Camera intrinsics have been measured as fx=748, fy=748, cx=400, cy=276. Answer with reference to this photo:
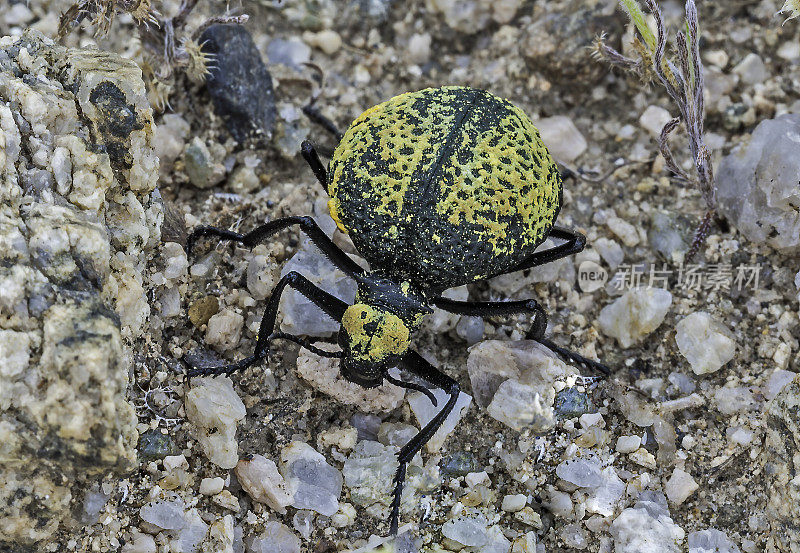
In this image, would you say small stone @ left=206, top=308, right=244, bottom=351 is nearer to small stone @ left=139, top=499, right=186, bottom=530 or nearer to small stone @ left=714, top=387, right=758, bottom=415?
small stone @ left=139, top=499, right=186, bottom=530

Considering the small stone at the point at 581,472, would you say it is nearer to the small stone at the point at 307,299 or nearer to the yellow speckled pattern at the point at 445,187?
the yellow speckled pattern at the point at 445,187

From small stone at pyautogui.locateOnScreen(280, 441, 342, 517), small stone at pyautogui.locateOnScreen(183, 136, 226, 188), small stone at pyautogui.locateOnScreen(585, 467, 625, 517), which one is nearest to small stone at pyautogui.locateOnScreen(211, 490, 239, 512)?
small stone at pyautogui.locateOnScreen(280, 441, 342, 517)

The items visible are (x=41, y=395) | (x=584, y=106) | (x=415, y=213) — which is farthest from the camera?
(x=584, y=106)

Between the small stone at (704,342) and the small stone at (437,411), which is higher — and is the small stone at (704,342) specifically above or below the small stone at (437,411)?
above

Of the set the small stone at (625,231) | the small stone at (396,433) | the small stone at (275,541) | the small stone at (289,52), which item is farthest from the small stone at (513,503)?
the small stone at (289,52)

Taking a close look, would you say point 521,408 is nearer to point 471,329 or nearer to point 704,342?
point 471,329

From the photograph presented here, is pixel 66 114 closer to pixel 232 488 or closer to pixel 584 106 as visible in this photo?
pixel 232 488

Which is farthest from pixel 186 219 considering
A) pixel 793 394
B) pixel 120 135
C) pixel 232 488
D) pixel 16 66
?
pixel 793 394
